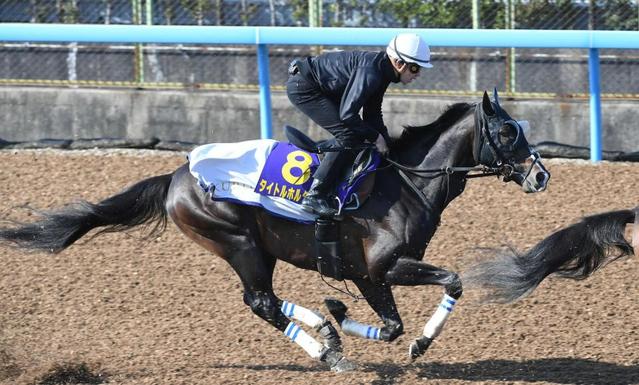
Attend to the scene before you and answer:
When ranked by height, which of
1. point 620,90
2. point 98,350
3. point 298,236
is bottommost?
point 98,350

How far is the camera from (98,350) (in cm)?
685

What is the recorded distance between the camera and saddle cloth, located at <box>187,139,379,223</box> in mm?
6289

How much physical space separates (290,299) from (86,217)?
160 centimetres

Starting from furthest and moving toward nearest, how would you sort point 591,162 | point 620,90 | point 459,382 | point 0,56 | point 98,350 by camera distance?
1. point 0,56
2. point 620,90
3. point 591,162
4. point 98,350
5. point 459,382

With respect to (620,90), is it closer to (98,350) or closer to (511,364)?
(511,364)

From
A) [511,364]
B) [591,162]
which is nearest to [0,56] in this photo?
[591,162]

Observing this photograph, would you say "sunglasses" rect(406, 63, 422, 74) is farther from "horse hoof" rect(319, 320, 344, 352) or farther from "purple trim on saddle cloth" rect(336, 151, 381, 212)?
"horse hoof" rect(319, 320, 344, 352)

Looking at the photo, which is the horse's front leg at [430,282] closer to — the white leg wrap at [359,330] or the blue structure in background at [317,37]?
the white leg wrap at [359,330]

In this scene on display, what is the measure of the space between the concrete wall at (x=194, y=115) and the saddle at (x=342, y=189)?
4.07 m

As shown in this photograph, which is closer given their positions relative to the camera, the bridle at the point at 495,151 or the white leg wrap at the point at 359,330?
the bridle at the point at 495,151

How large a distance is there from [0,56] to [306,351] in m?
6.64

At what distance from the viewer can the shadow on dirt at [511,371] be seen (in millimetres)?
6098

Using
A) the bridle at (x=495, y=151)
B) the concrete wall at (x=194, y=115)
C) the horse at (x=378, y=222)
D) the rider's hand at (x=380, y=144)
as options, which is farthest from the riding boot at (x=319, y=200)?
the concrete wall at (x=194, y=115)

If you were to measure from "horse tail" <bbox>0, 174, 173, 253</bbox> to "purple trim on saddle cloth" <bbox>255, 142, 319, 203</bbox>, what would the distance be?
751mm
